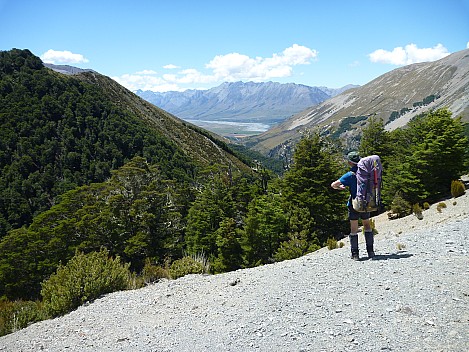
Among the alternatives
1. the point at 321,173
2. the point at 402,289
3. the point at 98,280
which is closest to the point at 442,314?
the point at 402,289

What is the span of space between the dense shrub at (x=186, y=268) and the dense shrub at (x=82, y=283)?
1.51m

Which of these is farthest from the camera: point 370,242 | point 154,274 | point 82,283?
point 154,274

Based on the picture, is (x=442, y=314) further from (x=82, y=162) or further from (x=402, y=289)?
(x=82, y=162)

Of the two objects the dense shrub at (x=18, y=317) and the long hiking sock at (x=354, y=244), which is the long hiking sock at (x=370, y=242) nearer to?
the long hiking sock at (x=354, y=244)

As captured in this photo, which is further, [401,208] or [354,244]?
[401,208]

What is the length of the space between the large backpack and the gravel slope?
1.43 m

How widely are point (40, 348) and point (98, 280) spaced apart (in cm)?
274

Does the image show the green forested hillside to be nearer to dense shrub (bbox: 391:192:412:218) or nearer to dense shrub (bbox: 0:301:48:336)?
dense shrub (bbox: 391:192:412:218)

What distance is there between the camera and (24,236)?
39.7 meters

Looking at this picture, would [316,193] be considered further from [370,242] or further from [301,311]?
[301,311]

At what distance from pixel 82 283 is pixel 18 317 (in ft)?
6.91

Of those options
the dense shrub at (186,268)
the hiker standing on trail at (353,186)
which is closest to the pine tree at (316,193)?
the dense shrub at (186,268)

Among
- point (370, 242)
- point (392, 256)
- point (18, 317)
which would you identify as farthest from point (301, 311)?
point (18, 317)

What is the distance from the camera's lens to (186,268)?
11.2 m
